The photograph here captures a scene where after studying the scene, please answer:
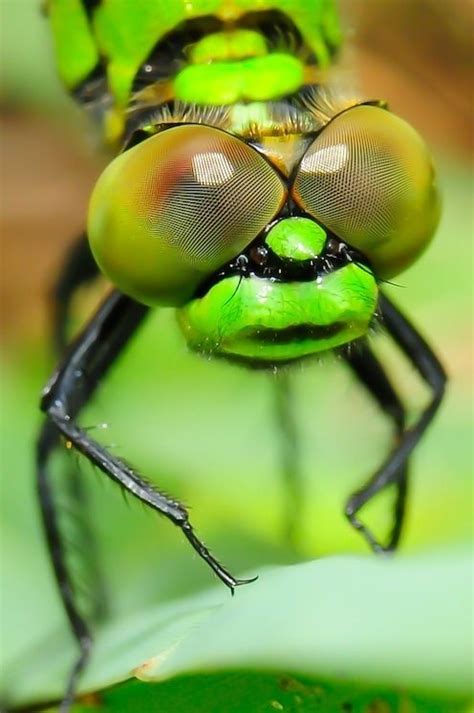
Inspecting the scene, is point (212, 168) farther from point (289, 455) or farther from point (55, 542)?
point (289, 455)

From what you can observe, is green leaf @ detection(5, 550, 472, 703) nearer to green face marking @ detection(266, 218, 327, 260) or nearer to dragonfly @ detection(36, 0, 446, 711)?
dragonfly @ detection(36, 0, 446, 711)

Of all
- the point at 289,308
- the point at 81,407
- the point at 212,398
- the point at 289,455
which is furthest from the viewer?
the point at 212,398

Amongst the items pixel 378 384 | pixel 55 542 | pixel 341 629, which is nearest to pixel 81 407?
pixel 55 542

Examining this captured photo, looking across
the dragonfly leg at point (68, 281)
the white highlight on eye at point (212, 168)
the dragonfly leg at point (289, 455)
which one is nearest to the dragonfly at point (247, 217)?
the white highlight on eye at point (212, 168)

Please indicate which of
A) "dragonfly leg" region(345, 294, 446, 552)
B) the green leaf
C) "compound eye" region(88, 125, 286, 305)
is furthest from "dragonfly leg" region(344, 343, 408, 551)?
the green leaf

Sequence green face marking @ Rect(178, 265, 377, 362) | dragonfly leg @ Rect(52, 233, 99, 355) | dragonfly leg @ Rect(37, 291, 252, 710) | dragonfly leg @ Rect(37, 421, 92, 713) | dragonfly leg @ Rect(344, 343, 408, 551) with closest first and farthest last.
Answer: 1. green face marking @ Rect(178, 265, 377, 362)
2. dragonfly leg @ Rect(37, 291, 252, 710)
3. dragonfly leg @ Rect(37, 421, 92, 713)
4. dragonfly leg @ Rect(344, 343, 408, 551)
5. dragonfly leg @ Rect(52, 233, 99, 355)

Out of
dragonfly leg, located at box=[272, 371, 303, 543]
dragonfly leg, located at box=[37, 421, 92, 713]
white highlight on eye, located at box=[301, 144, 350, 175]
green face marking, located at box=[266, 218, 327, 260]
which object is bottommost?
dragonfly leg, located at box=[272, 371, 303, 543]
